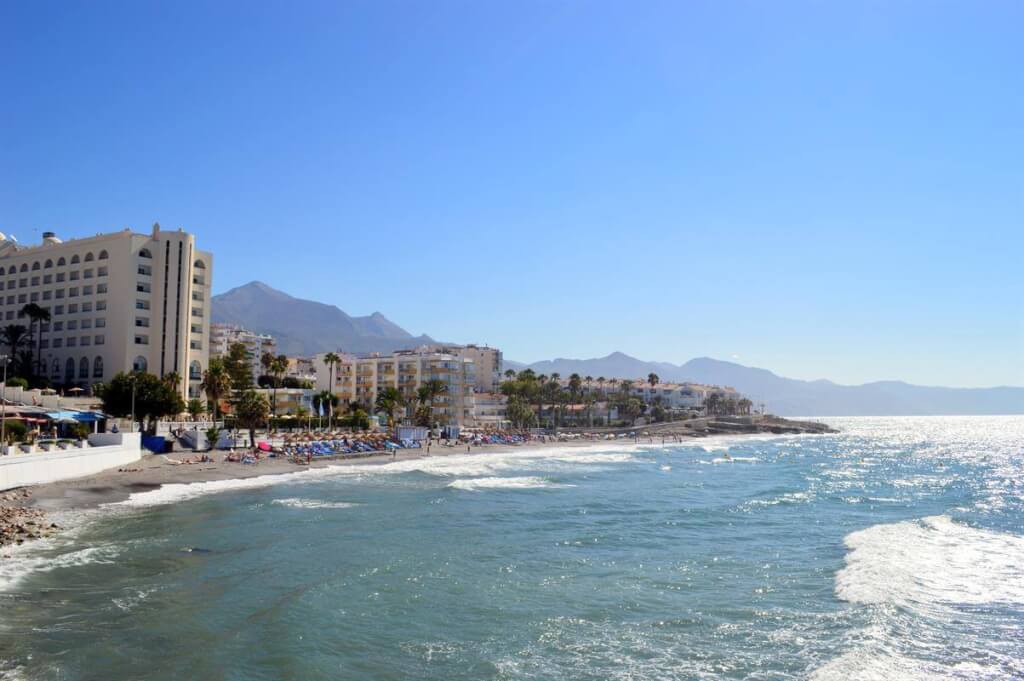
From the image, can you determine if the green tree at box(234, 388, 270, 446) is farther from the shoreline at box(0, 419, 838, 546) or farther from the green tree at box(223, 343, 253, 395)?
the green tree at box(223, 343, 253, 395)

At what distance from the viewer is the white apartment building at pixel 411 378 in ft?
382

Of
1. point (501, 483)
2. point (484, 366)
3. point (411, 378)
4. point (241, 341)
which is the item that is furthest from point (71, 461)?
point (484, 366)

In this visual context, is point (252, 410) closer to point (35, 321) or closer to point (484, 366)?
point (35, 321)

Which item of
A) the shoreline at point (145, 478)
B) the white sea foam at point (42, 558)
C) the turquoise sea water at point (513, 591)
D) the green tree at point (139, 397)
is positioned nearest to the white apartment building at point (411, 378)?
the shoreline at point (145, 478)

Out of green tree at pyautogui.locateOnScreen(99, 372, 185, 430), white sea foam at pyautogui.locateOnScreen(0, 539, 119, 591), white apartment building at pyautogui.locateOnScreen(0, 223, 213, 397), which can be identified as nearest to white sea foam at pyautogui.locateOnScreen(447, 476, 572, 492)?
green tree at pyautogui.locateOnScreen(99, 372, 185, 430)

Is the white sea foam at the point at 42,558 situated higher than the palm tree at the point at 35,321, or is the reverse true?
the palm tree at the point at 35,321

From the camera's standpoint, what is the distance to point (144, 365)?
77.1m

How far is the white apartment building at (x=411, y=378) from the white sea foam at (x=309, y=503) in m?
73.0

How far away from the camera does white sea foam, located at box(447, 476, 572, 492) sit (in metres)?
48.2

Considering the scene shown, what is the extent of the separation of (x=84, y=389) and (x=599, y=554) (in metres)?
72.0

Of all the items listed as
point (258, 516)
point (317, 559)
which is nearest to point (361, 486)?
point (258, 516)

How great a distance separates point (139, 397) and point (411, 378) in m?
63.2

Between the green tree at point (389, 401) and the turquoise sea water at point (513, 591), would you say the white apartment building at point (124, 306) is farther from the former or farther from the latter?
the turquoise sea water at point (513, 591)

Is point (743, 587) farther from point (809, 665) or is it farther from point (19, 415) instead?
point (19, 415)
